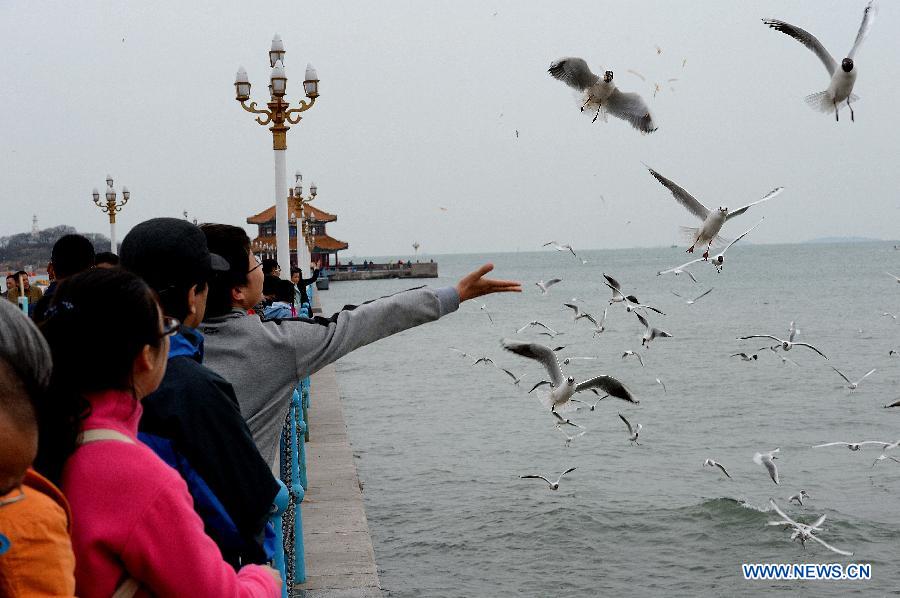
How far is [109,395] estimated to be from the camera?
65.3 inches

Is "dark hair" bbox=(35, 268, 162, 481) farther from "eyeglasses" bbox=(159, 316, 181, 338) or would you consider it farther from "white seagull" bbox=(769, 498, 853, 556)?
"white seagull" bbox=(769, 498, 853, 556)

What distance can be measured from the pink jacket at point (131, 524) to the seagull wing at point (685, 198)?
6134 mm

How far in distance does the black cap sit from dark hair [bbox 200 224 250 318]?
1.15ft

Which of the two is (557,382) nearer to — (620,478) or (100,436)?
(100,436)

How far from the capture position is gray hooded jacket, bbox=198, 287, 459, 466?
2.59 m

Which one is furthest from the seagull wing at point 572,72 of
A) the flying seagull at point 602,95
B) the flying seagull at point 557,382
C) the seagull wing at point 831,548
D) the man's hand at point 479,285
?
the seagull wing at point 831,548

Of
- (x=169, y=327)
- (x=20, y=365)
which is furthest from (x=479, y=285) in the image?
(x=20, y=365)

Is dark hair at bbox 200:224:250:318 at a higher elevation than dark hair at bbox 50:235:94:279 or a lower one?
higher

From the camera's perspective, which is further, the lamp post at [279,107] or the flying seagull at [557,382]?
the lamp post at [279,107]

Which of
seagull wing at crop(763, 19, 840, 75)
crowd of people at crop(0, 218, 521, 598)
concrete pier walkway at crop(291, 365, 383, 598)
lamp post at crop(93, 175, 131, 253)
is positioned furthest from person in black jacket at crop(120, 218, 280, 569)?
lamp post at crop(93, 175, 131, 253)

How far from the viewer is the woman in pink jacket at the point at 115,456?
1522 mm

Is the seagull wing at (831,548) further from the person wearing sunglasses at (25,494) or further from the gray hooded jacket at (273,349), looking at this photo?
the person wearing sunglasses at (25,494)

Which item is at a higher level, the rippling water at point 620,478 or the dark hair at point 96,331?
the dark hair at point 96,331

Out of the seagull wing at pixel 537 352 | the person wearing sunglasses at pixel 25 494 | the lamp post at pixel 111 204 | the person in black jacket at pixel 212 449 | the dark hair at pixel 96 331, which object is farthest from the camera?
the lamp post at pixel 111 204
